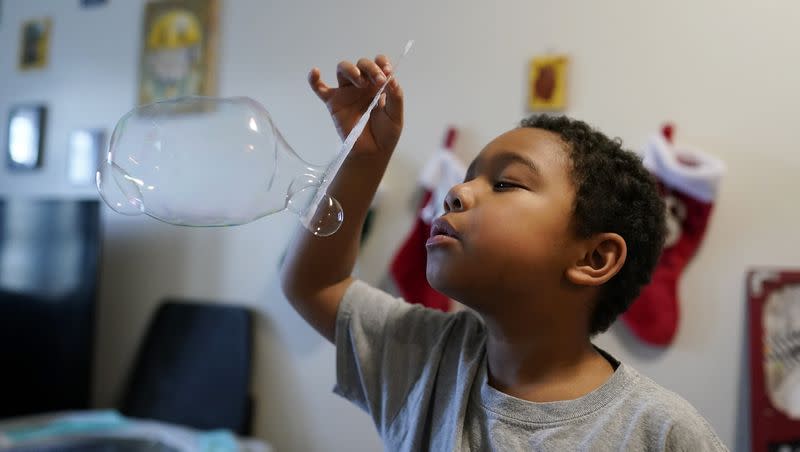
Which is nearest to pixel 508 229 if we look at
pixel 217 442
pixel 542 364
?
pixel 542 364

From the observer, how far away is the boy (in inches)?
24.2

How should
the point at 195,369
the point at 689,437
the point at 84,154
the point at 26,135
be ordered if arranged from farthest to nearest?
the point at 26,135 < the point at 84,154 < the point at 195,369 < the point at 689,437

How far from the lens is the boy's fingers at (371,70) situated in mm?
671

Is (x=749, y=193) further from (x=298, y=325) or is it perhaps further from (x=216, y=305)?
(x=216, y=305)

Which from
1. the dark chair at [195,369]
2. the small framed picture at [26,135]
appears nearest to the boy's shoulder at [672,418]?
the dark chair at [195,369]

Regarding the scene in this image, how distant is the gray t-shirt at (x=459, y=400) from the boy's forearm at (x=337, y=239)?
1.8 inches

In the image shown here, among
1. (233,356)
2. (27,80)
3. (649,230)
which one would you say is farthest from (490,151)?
(27,80)

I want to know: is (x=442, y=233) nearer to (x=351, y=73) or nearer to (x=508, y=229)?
(x=508, y=229)

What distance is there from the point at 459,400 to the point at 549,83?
0.97 metres

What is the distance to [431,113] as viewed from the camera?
1.53m

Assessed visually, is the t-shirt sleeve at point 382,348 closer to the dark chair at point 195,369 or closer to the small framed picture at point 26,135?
the dark chair at point 195,369

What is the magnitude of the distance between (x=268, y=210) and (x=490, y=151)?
0.27 m

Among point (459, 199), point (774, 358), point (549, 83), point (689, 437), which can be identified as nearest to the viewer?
point (689, 437)

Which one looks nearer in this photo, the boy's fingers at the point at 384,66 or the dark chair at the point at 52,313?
the boy's fingers at the point at 384,66
